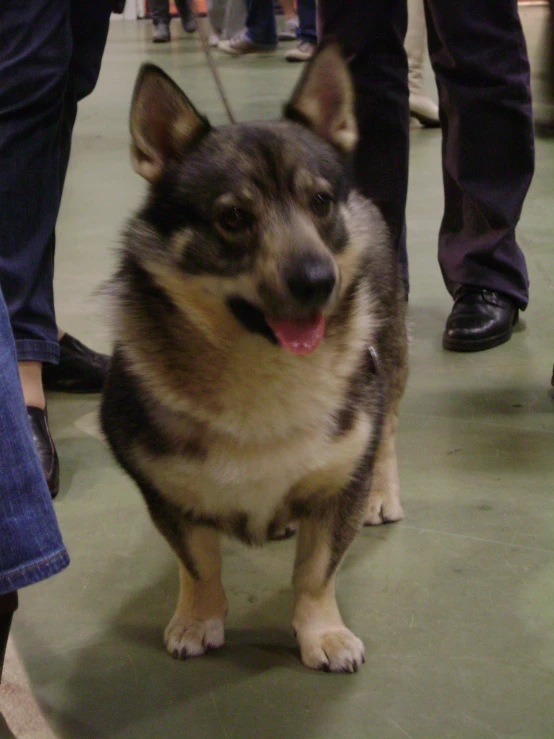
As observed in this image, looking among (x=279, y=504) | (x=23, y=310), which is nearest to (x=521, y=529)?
(x=279, y=504)

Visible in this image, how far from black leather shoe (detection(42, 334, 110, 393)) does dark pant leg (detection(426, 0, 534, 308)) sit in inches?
49.2

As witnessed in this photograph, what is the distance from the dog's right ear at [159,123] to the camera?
1.51 metres

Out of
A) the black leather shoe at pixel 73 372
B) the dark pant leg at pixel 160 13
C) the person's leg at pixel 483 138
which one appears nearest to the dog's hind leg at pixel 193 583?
the black leather shoe at pixel 73 372

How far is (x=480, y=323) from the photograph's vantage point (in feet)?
9.61

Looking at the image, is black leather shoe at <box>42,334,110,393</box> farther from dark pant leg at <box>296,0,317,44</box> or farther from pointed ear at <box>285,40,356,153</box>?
dark pant leg at <box>296,0,317,44</box>

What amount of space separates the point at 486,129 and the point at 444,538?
1.49 m

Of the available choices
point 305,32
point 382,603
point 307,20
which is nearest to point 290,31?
point 305,32

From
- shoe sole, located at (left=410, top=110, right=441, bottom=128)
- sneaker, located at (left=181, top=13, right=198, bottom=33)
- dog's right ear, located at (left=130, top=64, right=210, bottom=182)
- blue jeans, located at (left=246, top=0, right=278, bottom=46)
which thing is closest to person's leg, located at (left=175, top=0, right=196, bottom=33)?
sneaker, located at (left=181, top=13, right=198, bottom=33)

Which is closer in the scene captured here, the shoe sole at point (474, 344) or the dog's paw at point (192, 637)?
the dog's paw at point (192, 637)

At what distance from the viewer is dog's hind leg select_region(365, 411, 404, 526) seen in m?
2.01

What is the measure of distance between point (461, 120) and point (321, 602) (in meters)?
1.82

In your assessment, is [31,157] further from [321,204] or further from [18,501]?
[18,501]

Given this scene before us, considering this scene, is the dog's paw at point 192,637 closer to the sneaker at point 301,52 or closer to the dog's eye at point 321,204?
the dog's eye at point 321,204

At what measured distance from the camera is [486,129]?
113 inches
